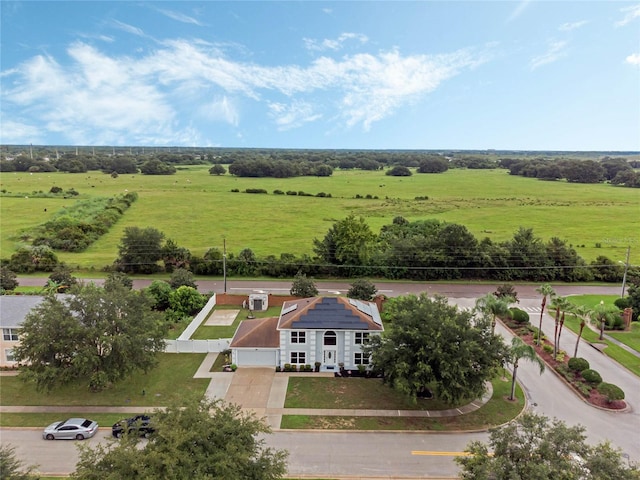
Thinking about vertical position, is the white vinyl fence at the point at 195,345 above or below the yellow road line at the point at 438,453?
above

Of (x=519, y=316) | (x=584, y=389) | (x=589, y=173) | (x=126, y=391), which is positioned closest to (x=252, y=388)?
(x=126, y=391)

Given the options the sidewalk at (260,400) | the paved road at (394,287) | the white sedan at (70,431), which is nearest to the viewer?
the white sedan at (70,431)

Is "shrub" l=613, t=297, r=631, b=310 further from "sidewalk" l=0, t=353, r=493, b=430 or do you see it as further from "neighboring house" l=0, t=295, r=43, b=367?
"neighboring house" l=0, t=295, r=43, b=367

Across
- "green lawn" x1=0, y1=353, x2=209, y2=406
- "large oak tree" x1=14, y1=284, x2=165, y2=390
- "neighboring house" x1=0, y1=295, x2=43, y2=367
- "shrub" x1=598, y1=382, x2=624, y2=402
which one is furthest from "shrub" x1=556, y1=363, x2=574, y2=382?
"neighboring house" x1=0, y1=295, x2=43, y2=367

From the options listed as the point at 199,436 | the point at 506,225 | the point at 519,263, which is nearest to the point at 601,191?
the point at 506,225

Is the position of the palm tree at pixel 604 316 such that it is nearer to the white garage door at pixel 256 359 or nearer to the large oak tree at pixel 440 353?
the large oak tree at pixel 440 353

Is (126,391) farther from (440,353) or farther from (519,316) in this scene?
(519,316)

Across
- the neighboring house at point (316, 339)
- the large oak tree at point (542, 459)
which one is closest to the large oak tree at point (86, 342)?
the neighboring house at point (316, 339)
